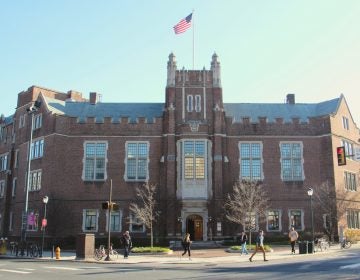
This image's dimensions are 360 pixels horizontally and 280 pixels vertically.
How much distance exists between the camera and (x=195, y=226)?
137 feet

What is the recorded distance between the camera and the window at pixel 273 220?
41938 millimetres

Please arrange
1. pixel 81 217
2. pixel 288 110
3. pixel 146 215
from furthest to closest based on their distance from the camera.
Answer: pixel 288 110, pixel 81 217, pixel 146 215

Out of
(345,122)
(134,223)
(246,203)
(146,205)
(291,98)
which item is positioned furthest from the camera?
(291,98)

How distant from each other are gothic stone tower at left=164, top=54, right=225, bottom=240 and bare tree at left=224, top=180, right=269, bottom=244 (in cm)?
133

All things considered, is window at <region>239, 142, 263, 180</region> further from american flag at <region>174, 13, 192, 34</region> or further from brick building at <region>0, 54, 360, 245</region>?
american flag at <region>174, 13, 192, 34</region>

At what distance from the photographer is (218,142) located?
139 feet

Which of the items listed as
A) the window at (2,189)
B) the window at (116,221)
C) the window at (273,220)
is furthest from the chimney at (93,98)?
the window at (273,220)

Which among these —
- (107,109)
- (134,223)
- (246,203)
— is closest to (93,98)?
(107,109)

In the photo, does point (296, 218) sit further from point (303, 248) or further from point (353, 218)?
point (303, 248)

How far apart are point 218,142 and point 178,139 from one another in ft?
12.7

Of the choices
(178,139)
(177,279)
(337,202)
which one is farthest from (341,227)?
(177,279)

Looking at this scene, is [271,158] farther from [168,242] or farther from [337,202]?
[168,242]

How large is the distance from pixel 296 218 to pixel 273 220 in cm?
223

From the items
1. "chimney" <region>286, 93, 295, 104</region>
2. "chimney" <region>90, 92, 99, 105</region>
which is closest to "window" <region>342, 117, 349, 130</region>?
"chimney" <region>286, 93, 295, 104</region>
